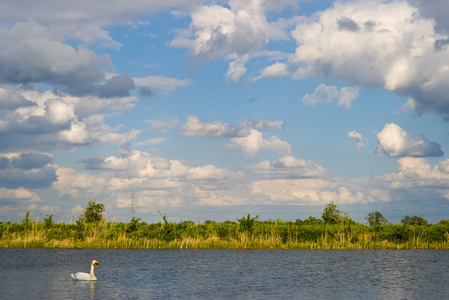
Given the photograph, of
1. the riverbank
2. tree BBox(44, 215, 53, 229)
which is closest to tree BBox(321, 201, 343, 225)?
the riverbank

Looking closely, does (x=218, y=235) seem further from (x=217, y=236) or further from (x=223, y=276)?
(x=223, y=276)

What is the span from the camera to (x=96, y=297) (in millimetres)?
29469

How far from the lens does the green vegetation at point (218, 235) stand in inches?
2810

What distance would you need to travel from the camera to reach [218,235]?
7462cm

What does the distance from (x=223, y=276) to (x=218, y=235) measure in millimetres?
33849

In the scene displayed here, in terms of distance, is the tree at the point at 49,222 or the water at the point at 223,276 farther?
the tree at the point at 49,222

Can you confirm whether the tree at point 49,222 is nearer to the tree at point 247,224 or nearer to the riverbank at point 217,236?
the riverbank at point 217,236

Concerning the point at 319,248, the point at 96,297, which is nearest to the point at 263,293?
the point at 96,297

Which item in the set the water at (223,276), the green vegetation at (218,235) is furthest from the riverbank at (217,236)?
the water at (223,276)

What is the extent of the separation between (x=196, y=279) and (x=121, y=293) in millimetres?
8819

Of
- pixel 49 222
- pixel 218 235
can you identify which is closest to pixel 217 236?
pixel 218 235

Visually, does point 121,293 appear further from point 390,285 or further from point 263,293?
point 390,285

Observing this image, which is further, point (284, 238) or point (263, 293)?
point (284, 238)

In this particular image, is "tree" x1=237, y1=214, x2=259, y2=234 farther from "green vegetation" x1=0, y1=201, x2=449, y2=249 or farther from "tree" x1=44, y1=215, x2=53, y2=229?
"tree" x1=44, y1=215, x2=53, y2=229
